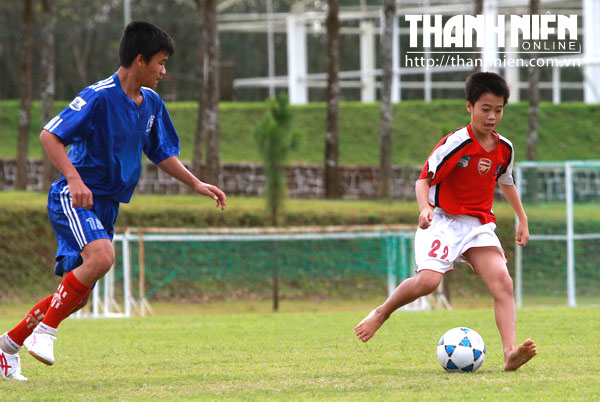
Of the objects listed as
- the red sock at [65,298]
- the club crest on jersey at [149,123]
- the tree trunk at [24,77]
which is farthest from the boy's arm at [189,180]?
the tree trunk at [24,77]

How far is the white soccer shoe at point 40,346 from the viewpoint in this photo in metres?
5.98

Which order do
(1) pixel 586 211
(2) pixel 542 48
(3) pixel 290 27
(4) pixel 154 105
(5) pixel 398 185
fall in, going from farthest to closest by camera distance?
(3) pixel 290 27 → (2) pixel 542 48 → (5) pixel 398 185 → (1) pixel 586 211 → (4) pixel 154 105

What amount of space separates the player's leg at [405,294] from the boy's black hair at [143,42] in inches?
84.3

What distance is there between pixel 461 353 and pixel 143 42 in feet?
8.89

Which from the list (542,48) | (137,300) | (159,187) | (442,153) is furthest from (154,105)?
(542,48)

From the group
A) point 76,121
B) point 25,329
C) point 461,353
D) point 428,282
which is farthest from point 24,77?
point 461,353

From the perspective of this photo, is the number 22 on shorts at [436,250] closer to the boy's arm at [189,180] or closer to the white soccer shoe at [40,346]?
the boy's arm at [189,180]

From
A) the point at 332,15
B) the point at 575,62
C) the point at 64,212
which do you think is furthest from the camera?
the point at 332,15

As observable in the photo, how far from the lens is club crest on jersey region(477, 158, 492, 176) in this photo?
665cm

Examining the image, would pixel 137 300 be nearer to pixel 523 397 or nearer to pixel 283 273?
pixel 283 273

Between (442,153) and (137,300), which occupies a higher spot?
(442,153)

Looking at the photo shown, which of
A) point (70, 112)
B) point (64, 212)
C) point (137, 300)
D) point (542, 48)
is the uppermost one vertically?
point (542, 48)

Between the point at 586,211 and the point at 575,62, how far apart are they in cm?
494

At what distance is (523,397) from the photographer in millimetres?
5211
